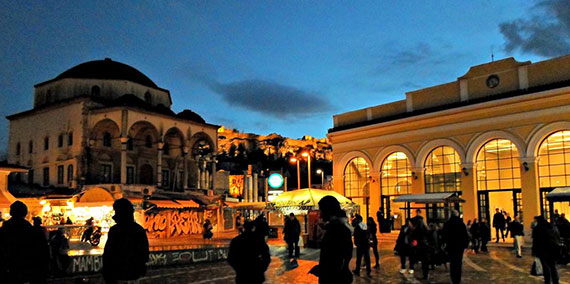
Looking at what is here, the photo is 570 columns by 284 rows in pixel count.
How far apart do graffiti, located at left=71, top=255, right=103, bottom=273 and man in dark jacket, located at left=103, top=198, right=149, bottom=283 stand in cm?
847

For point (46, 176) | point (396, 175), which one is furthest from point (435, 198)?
point (46, 176)

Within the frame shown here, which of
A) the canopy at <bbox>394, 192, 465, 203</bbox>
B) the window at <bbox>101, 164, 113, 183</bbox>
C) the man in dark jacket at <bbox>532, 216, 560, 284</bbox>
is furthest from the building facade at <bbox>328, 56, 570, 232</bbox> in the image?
the window at <bbox>101, 164, 113, 183</bbox>

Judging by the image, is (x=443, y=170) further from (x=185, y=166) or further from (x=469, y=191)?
(x=185, y=166)

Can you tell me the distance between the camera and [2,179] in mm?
29812

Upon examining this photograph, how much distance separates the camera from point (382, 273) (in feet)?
45.4

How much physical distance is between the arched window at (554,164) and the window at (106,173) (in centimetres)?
2902

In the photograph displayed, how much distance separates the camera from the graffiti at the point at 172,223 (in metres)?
33.6

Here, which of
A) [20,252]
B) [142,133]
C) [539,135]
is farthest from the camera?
[142,133]

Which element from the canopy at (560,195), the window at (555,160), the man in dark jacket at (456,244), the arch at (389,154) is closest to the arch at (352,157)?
the arch at (389,154)

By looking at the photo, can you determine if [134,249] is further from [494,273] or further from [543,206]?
[543,206]

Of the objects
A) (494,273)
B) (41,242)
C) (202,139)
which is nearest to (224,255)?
(494,273)

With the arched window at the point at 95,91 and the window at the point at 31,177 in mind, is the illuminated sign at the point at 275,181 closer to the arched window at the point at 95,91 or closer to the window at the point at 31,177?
the arched window at the point at 95,91

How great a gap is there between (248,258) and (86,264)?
29.6 ft

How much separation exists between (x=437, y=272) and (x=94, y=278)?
877cm
